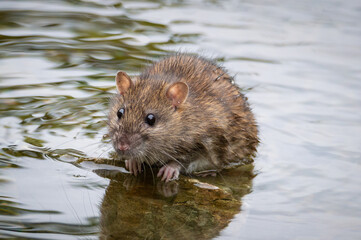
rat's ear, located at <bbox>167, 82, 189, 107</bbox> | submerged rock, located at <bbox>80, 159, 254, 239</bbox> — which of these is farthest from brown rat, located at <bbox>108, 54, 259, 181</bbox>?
submerged rock, located at <bbox>80, 159, 254, 239</bbox>

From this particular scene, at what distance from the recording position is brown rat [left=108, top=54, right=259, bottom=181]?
5.94 m

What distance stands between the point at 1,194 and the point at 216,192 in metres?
1.94

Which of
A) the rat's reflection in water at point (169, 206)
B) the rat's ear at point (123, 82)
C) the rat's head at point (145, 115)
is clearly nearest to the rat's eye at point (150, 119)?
the rat's head at point (145, 115)

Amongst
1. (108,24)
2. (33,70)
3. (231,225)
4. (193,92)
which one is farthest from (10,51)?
(231,225)

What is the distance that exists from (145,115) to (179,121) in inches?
15.4

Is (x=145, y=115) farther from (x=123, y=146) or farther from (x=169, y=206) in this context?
(x=169, y=206)

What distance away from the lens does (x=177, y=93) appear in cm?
618

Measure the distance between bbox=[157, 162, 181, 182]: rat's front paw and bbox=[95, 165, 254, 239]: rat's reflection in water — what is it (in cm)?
7

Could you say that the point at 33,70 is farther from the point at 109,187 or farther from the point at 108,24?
the point at 109,187

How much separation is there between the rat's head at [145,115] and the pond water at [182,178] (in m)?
0.39

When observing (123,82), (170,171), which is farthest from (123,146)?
(123,82)

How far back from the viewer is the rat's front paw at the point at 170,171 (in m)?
6.17

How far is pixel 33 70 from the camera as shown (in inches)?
339

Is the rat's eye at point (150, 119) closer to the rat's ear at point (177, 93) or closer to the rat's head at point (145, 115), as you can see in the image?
the rat's head at point (145, 115)
